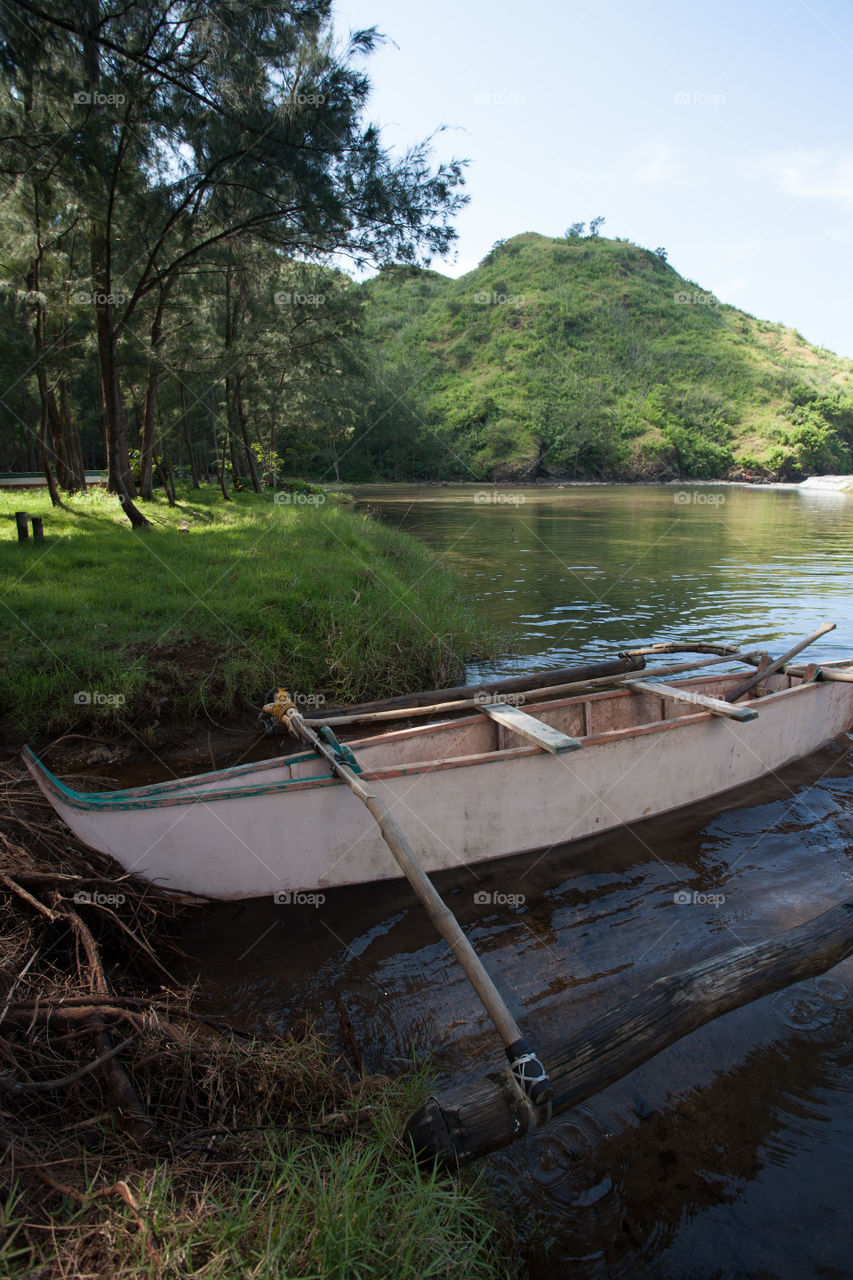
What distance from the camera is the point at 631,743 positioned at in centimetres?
499

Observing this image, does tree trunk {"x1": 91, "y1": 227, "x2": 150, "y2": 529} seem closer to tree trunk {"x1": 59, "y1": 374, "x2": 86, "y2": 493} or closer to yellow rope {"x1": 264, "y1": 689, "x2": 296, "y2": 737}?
tree trunk {"x1": 59, "y1": 374, "x2": 86, "y2": 493}

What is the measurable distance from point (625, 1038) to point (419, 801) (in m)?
1.93

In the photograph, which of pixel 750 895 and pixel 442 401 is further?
pixel 442 401

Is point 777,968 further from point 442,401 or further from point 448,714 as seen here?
point 442,401

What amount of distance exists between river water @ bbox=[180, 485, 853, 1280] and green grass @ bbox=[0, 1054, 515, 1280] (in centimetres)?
54

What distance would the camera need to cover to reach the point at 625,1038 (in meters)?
2.65

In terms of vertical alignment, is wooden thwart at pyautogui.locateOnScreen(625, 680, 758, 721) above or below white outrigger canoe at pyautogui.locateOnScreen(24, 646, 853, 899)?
above

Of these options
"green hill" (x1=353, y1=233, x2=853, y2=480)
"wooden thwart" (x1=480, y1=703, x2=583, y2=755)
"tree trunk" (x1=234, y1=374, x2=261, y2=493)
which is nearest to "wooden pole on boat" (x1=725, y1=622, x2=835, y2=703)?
"wooden thwart" (x1=480, y1=703, x2=583, y2=755)

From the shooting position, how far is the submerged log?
7.54 ft

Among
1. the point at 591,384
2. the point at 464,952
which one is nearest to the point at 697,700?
the point at 464,952

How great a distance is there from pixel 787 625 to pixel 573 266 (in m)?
129

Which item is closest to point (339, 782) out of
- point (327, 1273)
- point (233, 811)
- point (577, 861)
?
point (233, 811)

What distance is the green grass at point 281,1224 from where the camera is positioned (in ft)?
5.98

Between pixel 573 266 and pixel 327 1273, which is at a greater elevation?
pixel 573 266
